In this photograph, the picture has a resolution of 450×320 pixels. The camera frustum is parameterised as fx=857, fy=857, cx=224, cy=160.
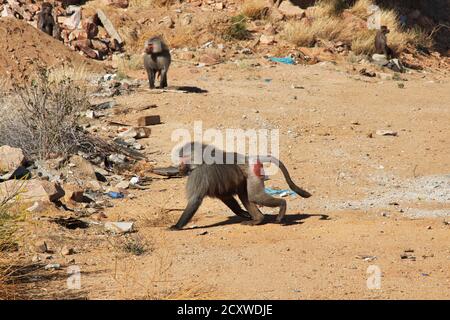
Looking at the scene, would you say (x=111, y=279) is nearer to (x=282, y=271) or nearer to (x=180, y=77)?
(x=282, y=271)

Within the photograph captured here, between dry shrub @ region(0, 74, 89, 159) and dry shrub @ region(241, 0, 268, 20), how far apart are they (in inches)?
425

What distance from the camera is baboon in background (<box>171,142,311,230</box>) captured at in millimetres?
8594

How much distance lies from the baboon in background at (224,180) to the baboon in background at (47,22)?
12086 millimetres

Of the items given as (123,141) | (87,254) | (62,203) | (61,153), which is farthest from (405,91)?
(87,254)

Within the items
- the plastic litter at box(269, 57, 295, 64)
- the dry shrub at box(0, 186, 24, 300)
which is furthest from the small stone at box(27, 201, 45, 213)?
the plastic litter at box(269, 57, 295, 64)

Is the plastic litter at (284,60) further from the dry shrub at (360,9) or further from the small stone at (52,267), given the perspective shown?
the small stone at (52,267)

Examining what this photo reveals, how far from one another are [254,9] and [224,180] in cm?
1411

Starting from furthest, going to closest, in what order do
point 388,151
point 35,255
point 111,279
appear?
point 388,151, point 35,255, point 111,279

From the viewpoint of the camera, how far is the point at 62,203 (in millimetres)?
9555

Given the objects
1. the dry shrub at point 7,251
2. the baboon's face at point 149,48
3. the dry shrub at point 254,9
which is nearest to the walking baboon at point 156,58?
the baboon's face at point 149,48

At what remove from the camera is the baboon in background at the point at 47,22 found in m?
19.9

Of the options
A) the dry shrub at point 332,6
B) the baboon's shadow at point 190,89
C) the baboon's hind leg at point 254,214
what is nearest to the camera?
the baboon's hind leg at point 254,214

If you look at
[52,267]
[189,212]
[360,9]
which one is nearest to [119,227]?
[189,212]

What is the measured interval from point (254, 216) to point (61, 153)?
3.56 m
